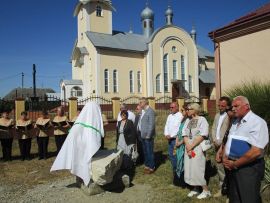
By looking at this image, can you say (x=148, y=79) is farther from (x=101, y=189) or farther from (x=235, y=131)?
(x=235, y=131)

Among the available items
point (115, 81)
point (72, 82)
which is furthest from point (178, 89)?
point (72, 82)

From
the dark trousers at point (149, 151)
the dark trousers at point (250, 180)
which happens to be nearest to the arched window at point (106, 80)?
the dark trousers at point (149, 151)

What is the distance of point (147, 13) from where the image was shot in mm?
37438

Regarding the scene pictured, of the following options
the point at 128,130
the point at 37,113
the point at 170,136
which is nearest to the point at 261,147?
the point at 170,136

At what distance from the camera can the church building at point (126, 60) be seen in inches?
1174

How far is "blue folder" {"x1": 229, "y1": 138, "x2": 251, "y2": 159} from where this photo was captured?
4133mm

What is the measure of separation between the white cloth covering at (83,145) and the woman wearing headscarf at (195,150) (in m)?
1.82

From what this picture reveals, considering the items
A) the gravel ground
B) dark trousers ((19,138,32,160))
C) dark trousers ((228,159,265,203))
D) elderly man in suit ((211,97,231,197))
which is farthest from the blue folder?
dark trousers ((19,138,32,160))

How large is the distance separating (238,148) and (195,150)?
188 centimetres

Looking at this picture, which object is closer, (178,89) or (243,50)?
(243,50)

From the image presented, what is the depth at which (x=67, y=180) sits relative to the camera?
7.92m

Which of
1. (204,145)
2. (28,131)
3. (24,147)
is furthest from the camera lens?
(24,147)

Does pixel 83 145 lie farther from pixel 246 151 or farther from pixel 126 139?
pixel 246 151

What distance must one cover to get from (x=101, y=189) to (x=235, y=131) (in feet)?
11.3
